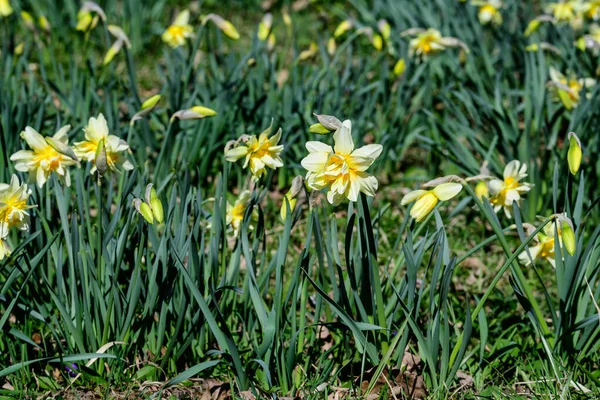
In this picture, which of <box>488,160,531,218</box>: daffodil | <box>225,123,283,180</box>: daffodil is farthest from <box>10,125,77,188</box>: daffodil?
<box>488,160,531,218</box>: daffodil

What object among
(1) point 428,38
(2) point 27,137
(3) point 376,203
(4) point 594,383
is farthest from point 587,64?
(2) point 27,137

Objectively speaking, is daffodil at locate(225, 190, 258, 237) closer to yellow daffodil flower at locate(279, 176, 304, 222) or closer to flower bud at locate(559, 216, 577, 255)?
yellow daffodil flower at locate(279, 176, 304, 222)

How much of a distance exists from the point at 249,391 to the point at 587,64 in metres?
2.79

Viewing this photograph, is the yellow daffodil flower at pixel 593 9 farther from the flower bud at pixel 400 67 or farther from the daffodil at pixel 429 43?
the flower bud at pixel 400 67

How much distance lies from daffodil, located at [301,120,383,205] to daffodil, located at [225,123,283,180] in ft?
0.99

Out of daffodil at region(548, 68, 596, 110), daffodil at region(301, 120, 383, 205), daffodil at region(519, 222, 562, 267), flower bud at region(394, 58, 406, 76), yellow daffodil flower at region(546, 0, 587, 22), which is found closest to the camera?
daffodil at region(301, 120, 383, 205)

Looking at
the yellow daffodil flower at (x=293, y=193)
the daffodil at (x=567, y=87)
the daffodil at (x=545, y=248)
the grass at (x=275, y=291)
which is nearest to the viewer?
the yellow daffodil flower at (x=293, y=193)

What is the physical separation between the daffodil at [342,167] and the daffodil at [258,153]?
0.99 feet

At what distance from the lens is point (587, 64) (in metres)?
3.95

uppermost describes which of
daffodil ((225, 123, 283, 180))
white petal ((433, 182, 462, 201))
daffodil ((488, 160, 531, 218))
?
daffodil ((225, 123, 283, 180))

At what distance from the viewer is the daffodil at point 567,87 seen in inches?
123

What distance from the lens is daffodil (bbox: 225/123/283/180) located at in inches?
84.1

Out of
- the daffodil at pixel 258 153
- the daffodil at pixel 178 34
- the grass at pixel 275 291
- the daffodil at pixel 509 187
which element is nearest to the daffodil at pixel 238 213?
the grass at pixel 275 291

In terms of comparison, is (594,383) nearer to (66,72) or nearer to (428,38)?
(428,38)
